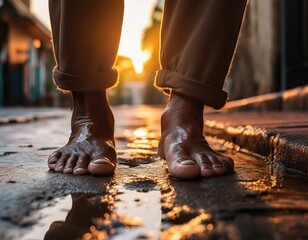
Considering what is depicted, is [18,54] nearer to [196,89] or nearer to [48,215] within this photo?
[196,89]

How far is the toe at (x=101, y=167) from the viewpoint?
5.21ft

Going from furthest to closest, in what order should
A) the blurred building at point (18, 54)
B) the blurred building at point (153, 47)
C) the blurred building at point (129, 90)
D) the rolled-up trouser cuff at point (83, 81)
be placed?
the blurred building at point (129, 90)
the blurred building at point (153, 47)
the blurred building at point (18, 54)
the rolled-up trouser cuff at point (83, 81)

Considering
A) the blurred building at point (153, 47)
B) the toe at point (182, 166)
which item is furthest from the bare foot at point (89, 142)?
the blurred building at point (153, 47)

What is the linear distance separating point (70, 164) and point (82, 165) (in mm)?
53

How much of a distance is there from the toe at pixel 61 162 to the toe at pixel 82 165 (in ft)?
0.20

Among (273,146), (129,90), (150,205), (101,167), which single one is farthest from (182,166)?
(129,90)

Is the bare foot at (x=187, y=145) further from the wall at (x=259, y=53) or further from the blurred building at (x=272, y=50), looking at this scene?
the wall at (x=259, y=53)

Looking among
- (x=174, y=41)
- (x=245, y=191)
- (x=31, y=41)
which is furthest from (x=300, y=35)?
(x=31, y=41)

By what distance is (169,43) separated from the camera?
187 cm

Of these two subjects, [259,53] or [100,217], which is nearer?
[100,217]

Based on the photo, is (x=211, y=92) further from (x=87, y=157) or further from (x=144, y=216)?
(x=144, y=216)

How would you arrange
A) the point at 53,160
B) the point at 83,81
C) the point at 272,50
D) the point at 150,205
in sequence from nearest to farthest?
the point at 150,205, the point at 53,160, the point at 83,81, the point at 272,50

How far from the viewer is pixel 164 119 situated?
190cm

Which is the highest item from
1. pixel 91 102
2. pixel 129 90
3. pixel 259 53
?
pixel 259 53
